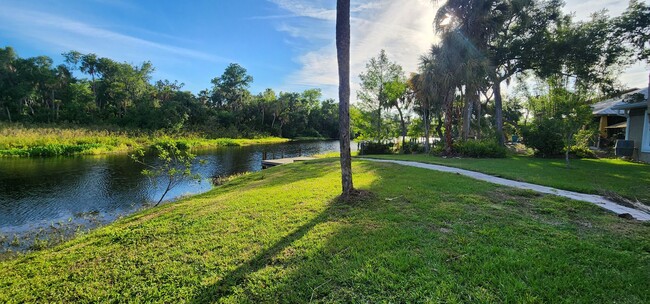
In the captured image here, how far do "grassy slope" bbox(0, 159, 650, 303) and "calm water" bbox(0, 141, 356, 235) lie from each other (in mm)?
4926

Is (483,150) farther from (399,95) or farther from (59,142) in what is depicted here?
(59,142)

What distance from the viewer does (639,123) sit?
45.9ft

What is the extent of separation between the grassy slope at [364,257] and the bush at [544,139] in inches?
504

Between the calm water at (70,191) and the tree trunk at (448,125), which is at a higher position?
the tree trunk at (448,125)

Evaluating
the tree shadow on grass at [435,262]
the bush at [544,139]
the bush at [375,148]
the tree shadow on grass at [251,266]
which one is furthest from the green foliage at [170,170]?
the bush at [544,139]

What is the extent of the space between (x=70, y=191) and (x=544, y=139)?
24.6m

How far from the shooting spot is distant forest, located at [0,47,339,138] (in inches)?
1485

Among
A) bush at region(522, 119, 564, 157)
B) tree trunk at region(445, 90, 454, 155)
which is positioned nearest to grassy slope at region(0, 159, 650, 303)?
tree trunk at region(445, 90, 454, 155)

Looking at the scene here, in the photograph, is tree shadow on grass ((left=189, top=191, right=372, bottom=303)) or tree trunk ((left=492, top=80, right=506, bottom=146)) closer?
tree shadow on grass ((left=189, top=191, right=372, bottom=303))

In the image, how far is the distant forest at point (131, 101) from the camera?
37719mm

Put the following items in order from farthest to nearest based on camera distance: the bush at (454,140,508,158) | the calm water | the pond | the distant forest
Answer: the distant forest, the bush at (454,140,508,158), the calm water, the pond

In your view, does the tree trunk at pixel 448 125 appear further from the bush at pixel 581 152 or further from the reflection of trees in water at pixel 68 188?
the reflection of trees in water at pixel 68 188

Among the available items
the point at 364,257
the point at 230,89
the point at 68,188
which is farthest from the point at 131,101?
the point at 364,257

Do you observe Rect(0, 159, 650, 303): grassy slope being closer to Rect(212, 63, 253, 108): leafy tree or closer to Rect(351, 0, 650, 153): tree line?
Rect(351, 0, 650, 153): tree line
